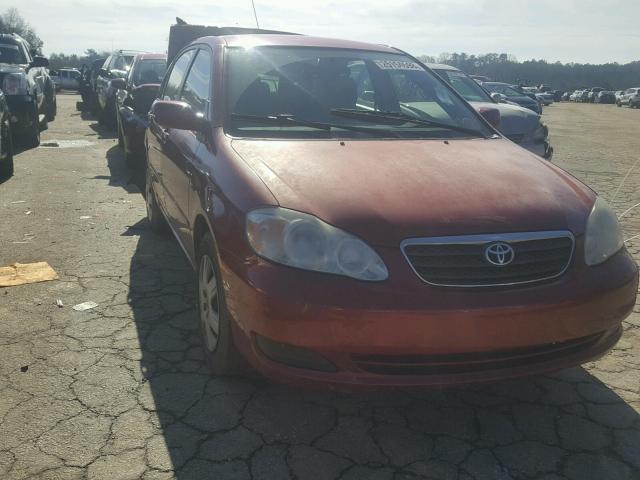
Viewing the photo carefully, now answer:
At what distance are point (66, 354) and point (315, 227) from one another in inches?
67.0

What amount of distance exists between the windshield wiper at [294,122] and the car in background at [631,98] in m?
53.5

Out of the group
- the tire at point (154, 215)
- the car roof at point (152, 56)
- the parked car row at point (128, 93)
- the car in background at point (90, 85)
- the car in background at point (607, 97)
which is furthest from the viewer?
the car in background at point (607, 97)

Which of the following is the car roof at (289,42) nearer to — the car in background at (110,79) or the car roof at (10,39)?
the car roof at (10,39)

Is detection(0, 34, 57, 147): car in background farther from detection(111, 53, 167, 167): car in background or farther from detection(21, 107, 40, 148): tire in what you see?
detection(111, 53, 167, 167): car in background

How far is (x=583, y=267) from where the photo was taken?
2.60 metres

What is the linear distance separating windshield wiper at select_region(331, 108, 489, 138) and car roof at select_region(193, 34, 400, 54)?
67 cm

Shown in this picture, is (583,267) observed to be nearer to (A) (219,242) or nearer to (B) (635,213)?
(A) (219,242)

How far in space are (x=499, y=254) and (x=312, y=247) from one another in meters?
0.74

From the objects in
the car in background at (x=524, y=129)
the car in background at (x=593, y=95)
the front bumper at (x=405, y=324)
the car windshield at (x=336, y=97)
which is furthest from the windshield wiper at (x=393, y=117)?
the car in background at (x=593, y=95)

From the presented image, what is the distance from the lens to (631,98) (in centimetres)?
5066

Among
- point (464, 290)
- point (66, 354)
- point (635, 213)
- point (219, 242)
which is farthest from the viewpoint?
point (635, 213)

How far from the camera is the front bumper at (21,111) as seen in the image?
32.0 ft

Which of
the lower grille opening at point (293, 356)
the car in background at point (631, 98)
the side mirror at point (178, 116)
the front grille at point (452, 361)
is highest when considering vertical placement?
the side mirror at point (178, 116)

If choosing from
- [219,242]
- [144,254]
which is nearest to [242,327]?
[219,242]
